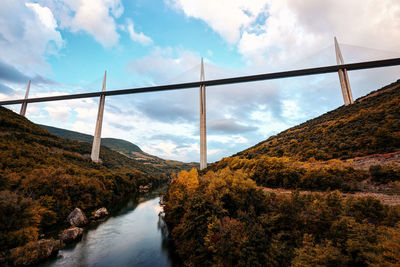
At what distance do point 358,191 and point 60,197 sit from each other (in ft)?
93.5

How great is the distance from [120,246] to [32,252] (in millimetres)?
5690

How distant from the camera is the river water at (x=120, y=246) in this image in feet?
40.8

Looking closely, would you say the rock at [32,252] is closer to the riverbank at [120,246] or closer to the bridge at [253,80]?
the riverbank at [120,246]

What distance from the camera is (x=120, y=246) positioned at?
48.9 ft

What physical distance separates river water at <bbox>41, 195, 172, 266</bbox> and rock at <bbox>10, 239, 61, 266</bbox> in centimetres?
64

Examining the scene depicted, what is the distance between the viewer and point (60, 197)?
68.1ft

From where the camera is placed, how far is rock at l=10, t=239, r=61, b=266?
11203 millimetres

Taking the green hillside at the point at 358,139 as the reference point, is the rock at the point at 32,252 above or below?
below

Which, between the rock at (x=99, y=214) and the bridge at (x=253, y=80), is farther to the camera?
the bridge at (x=253, y=80)

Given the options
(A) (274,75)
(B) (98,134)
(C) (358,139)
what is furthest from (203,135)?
(B) (98,134)

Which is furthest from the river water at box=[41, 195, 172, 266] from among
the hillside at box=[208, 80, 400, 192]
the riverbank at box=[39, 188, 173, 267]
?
the hillside at box=[208, 80, 400, 192]

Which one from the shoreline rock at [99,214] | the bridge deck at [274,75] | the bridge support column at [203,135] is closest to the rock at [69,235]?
the shoreline rock at [99,214]

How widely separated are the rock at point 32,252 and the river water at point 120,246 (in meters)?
0.64

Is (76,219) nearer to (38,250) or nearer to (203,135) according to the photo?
(38,250)
